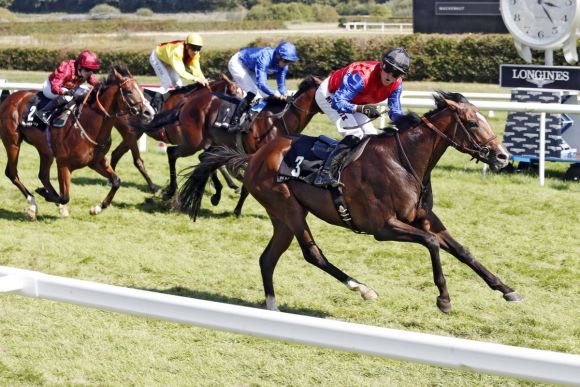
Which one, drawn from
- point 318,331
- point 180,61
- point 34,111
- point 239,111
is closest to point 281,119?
point 239,111

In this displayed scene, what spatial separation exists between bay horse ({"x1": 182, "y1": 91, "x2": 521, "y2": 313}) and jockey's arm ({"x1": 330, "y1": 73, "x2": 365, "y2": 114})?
36 centimetres

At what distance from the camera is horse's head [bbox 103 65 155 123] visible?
791cm

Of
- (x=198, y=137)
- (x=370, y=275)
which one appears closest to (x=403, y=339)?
(x=370, y=275)

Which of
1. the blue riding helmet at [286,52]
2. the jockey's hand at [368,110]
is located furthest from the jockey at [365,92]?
the blue riding helmet at [286,52]

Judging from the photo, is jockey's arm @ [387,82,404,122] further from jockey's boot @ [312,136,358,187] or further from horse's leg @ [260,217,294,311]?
horse's leg @ [260,217,294,311]

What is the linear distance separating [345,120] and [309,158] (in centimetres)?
70

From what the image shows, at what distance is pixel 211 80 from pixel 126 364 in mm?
5603

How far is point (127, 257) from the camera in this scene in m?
6.84

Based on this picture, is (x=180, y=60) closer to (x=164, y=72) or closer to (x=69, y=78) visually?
(x=164, y=72)

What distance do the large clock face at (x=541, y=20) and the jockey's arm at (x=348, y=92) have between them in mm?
5188

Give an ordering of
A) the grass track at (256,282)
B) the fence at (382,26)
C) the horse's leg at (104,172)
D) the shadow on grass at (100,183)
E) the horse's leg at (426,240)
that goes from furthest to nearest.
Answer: the fence at (382,26)
the shadow on grass at (100,183)
the horse's leg at (104,172)
the horse's leg at (426,240)
the grass track at (256,282)

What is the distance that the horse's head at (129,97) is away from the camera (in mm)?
7906

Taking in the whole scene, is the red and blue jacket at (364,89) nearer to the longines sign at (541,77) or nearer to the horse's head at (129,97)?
the horse's head at (129,97)

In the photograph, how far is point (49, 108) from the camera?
8.30 metres
